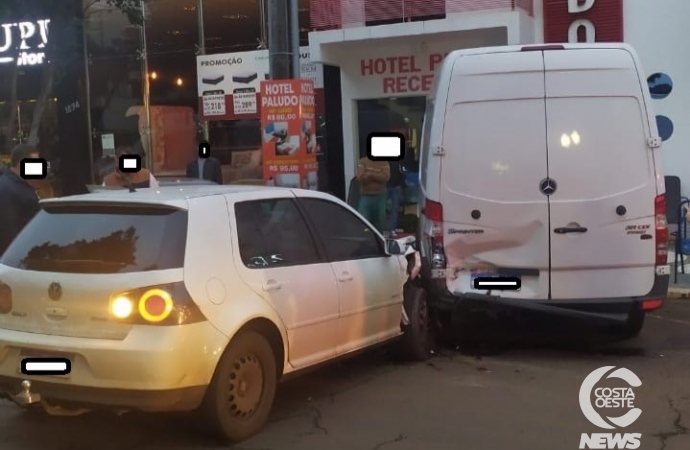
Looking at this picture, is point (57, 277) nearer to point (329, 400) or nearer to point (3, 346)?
point (3, 346)

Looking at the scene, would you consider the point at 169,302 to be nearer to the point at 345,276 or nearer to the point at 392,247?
the point at 345,276

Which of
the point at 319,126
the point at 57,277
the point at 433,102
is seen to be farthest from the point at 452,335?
the point at 319,126

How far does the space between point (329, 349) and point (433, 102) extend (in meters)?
2.66

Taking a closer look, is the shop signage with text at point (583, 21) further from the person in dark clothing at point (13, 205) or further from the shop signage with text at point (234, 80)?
the person in dark clothing at point (13, 205)

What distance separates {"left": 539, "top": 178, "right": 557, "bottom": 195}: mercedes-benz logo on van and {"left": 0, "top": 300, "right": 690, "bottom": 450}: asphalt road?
4.77 feet

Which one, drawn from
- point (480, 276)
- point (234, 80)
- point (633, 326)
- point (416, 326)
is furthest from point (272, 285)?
point (234, 80)

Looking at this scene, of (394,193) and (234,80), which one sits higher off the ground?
(234,80)

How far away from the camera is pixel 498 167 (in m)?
7.41

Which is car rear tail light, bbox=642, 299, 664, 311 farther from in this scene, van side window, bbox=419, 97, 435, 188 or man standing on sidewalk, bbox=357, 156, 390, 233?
man standing on sidewalk, bbox=357, 156, 390, 233

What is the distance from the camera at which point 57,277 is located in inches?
204

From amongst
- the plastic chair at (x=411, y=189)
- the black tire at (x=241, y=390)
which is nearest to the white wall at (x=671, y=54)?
the plastic chair at (x=411, y=189)

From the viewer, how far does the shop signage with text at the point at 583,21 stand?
14750 millimetres

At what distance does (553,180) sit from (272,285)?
283 cm

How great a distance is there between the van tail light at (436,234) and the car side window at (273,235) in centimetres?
162
